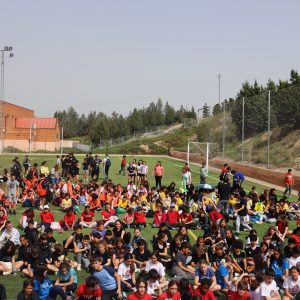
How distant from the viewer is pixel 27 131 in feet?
299

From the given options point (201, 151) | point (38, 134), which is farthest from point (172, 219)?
point (38, 134)

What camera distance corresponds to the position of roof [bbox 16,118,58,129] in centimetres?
9181

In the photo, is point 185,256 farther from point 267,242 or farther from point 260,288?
point 260,288

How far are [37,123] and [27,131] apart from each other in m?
2.60

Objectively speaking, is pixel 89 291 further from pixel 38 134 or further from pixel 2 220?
pixel 38 134

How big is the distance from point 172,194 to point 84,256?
8240mm

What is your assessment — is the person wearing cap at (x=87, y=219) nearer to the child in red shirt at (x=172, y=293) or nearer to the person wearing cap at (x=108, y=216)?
the person wearing cap at (x=108, y=216)

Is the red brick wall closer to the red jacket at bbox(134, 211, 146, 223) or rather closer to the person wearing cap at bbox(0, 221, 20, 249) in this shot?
the red jacket at bbox(134, 211, 146, 223)

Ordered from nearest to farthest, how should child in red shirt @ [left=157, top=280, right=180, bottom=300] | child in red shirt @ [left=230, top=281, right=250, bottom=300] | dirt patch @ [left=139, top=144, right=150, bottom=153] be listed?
1. child in red shirt @ [left=157, top=280, right=180, bottom=300]
2. child in red shirt @ [left=230, top=281, right=250, bottom=300]
3. dirt patch @ [left=139, top=144, right=150, bottom=153]

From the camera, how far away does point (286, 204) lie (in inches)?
748

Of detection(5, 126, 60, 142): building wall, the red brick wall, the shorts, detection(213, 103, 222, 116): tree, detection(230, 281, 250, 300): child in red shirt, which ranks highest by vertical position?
detection(213, 103, 222, 116): tree

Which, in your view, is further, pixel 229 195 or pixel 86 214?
pixel 229 195

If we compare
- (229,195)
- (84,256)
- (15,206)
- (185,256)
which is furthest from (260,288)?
(15,206)

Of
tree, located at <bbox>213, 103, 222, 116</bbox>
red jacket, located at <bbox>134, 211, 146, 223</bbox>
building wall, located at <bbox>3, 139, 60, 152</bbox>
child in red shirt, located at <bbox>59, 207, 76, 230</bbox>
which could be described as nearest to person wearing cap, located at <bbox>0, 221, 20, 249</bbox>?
child in red shirt, located at <bbox>59, 207, 76, 230</bbox>
